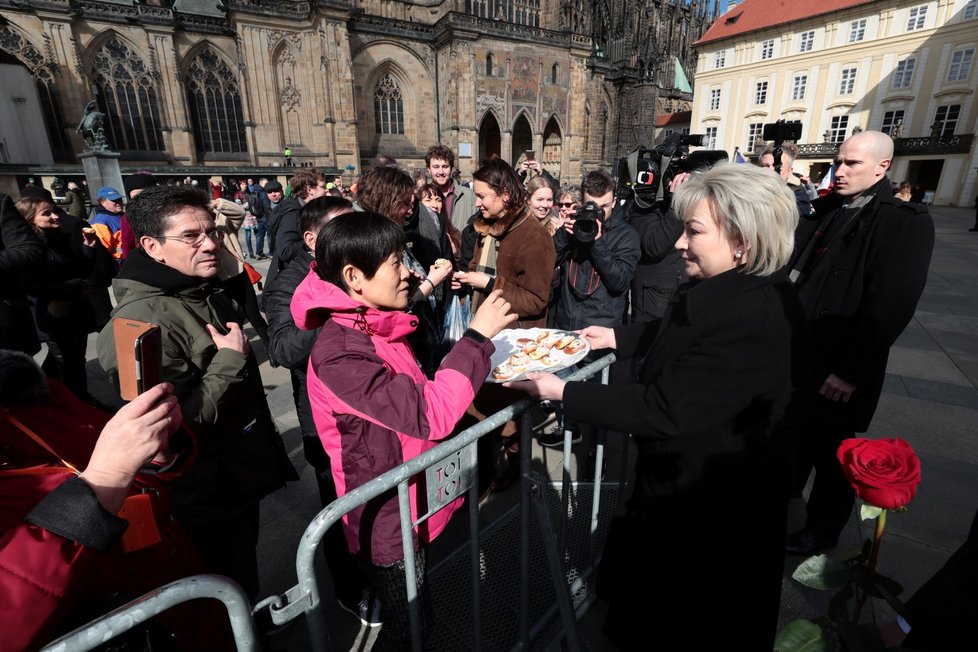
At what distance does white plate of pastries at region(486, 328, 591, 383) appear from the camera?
1788mm

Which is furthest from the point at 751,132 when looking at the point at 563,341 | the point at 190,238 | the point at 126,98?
the point at 190,238

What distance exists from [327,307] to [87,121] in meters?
16.8

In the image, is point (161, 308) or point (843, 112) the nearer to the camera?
point (161, 308)

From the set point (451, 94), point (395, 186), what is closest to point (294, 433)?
point (395, 186)

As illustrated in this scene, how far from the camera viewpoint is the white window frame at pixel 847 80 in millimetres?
31812

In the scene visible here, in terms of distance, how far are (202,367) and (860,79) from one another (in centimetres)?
4318

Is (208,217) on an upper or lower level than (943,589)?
upper

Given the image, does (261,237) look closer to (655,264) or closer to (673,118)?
(655,264)

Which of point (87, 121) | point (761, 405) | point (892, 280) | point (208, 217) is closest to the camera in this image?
point (761, 405)

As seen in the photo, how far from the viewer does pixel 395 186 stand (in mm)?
2836

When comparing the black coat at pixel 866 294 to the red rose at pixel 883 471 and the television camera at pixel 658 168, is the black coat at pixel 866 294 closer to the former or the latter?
the television camera at pixel 658 168

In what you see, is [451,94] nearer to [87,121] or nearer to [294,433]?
[87,121]

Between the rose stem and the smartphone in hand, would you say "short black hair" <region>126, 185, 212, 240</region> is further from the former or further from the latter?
the rose stem

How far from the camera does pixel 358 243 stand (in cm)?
152
